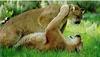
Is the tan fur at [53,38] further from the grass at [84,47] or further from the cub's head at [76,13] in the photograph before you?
the cub's head at [76,13]

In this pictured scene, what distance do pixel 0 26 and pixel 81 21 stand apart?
1019mm

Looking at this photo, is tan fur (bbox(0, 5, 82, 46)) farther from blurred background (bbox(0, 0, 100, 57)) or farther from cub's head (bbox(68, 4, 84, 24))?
blurred background (bbox(0, 0, 100, 57))

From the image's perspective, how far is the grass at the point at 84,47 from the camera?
4.43m

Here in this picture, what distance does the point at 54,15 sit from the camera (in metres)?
4.95

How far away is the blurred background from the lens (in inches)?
176

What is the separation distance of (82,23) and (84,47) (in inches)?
21.3

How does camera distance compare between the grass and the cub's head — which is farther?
the cub's head

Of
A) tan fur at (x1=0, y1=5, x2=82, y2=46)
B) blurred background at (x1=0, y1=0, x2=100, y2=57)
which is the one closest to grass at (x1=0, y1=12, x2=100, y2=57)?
blurred background at (x1=0, y1=0, x2=100, y2=57)

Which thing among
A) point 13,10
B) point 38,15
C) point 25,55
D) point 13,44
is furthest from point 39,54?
point 13,10

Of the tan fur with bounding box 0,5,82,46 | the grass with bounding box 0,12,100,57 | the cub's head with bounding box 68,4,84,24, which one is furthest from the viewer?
the cub's head with bounding box 68,4,84,24

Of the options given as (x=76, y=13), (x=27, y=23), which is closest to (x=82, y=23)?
(x=76, y=13)

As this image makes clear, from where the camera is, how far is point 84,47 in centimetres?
471

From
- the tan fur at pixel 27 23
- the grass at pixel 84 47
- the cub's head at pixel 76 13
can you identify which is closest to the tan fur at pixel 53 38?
the grass at pixel 84 47

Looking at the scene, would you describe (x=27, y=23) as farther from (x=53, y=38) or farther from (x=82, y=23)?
(x=82, y=23)
